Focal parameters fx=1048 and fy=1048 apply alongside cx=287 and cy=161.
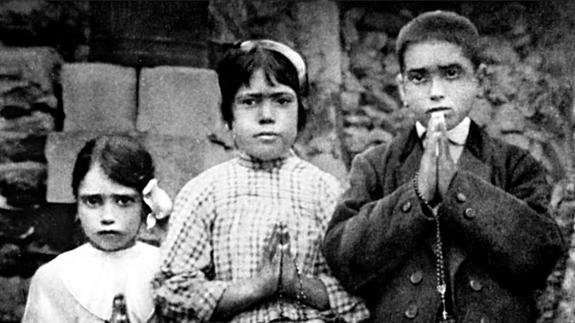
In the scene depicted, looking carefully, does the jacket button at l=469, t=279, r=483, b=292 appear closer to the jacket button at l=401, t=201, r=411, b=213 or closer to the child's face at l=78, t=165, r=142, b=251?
the jacket button at l=401, t=201, r=411, b=213

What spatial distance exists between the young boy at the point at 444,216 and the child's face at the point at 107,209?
50 centimetres

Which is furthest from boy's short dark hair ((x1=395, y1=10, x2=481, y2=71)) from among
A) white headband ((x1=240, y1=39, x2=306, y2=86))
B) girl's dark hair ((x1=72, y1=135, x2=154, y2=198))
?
girl's dark hair ((x1=72, y1=135, x2=154, y2=198))

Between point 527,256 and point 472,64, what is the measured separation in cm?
44

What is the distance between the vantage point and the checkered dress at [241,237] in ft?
7.56

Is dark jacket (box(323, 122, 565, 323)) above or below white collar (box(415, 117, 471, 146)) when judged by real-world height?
below

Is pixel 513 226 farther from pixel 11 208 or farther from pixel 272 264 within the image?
pixel 11 208

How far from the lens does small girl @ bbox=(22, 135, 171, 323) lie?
2475 millimetres

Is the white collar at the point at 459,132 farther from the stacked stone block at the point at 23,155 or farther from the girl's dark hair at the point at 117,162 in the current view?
the stacked stone block at the point at 23,155

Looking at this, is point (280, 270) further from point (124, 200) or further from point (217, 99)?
point (217, 99)

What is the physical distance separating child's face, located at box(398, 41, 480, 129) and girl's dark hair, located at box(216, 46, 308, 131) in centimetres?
29

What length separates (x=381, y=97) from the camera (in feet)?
11.8

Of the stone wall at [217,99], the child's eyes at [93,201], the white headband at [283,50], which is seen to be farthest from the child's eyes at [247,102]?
the stone wall at [217,99]

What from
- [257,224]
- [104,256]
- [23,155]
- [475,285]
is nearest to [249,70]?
[257,224]

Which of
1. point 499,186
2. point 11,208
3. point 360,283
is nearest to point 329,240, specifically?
point 360,283
